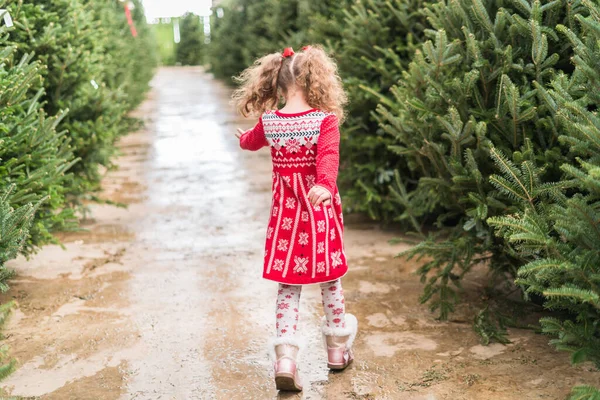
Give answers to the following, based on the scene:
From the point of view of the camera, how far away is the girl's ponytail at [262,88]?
3.37 metres

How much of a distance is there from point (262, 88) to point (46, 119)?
1.91 meters

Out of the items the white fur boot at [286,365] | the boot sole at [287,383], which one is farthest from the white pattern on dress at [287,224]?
the boot sole at [287,383]

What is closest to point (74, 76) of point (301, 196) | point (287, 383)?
point (301, 196)

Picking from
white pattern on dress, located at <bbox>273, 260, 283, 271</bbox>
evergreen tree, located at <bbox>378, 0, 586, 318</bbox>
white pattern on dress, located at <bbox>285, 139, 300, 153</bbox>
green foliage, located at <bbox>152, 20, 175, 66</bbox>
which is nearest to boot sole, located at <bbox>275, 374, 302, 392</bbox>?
white pattern on dress, located at <bbox>273, 260, 283, 271</bbox>

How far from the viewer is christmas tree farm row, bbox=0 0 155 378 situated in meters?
3.77

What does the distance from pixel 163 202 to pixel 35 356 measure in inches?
145

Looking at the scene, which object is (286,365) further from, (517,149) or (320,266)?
(517,149)

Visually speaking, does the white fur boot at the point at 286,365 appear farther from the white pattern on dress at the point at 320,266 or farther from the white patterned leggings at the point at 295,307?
the white pattern on dress at the point at 320,266

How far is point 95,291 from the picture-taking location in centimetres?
461

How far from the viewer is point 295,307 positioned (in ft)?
11.0

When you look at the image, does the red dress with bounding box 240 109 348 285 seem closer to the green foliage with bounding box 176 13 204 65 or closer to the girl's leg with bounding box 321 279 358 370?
the girl's leg with bounding box 321 279 358 370

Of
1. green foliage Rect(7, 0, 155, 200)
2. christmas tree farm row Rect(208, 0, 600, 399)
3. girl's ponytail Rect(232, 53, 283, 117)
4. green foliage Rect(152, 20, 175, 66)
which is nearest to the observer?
christmas tree farm row Rect(208, 0, 600, 399)

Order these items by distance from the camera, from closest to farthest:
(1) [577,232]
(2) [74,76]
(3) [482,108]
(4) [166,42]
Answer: (1) [577,232]
(3) [482,108]
(2) [74,76]
(4) [166,42]

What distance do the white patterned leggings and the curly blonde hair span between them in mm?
869
